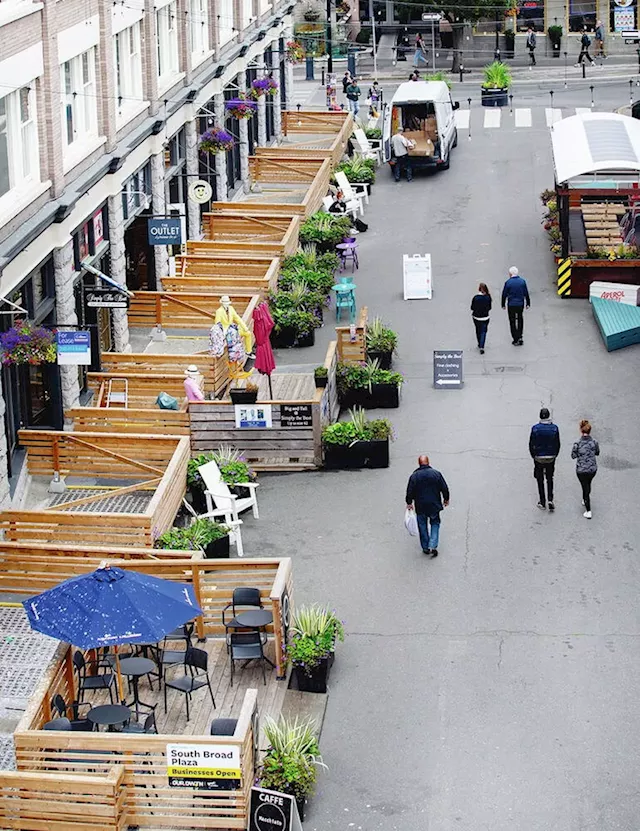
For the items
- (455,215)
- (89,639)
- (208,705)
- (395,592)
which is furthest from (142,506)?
(455,215)

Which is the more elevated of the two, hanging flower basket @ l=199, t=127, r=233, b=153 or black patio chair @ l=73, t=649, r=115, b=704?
hanging flower basket @ l=199, t=127, r=233, b=153

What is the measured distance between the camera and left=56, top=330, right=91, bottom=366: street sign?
82.4 feet

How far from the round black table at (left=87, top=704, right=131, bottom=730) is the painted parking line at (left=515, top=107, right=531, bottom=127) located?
43.1 m

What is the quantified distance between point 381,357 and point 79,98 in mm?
7654

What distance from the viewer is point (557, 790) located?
672 inches

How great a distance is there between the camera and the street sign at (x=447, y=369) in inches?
1196

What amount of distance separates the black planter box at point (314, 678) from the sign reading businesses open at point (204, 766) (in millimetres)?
3318

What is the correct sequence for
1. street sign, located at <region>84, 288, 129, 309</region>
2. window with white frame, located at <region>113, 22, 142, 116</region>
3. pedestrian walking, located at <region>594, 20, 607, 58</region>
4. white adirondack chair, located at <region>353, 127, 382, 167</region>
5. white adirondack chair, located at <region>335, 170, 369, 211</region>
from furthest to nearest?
pedestrian walking, located at <region>594, 20, 607, 58</region> < white adirondack chair, located at <region>353, 127, 382, 167</region> < white adirondack chair, located at <region>335, 170, 369, 211</region> < window with white frame, located at <region>113, 22, 142, 116</region> < street sign, located at <region>84, 288, 129, 309</region>

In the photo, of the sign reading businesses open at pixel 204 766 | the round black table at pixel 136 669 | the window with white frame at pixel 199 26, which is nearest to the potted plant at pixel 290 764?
the sign reading businesses open at pixel 204 766

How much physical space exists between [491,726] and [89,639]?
15.8 feet

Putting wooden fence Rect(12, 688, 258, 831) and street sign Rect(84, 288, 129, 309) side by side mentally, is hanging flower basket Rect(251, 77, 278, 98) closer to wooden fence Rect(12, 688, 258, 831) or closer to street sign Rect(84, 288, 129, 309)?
street sign Rect(84, 288, 129, 309)

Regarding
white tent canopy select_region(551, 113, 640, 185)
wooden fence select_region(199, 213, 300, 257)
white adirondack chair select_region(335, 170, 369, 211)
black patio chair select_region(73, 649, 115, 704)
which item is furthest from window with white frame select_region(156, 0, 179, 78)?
black patio chair select_region(73, 649, 115, 704)

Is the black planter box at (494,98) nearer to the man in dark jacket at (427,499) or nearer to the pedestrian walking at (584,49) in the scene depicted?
the pedestrian walking at (584,49)

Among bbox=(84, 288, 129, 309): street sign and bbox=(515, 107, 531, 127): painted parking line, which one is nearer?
bbox=(84, 288, 129, 309): street sign
